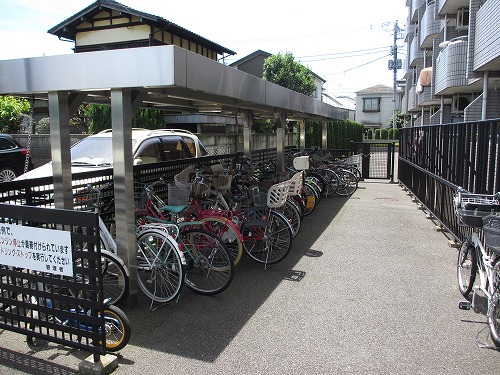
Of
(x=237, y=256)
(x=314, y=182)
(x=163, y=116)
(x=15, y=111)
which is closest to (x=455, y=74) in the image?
(x=314, y=182)

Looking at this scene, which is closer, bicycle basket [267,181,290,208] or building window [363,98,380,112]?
bicycle basket [267,181,290,208]

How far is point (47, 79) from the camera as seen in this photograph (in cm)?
371

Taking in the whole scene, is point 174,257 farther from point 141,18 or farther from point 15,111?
point 141,18

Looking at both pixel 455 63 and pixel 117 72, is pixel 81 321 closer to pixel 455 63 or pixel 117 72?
pixel 117 72

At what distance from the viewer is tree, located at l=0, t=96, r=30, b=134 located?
54.3 feet

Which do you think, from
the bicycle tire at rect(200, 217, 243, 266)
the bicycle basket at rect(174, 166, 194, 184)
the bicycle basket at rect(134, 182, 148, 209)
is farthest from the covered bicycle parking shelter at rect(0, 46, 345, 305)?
the bicycle basket at rect(174, 166, 194, 184)

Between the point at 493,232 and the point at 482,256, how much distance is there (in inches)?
28.0

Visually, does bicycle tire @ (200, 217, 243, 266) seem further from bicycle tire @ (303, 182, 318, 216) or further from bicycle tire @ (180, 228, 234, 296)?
bicycle tire @ (303, 182, 318, 216)

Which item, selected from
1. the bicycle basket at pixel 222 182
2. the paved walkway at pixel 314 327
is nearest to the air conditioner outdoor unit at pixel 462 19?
the paved walkway at pixel 314 327

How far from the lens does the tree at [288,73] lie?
2602cm

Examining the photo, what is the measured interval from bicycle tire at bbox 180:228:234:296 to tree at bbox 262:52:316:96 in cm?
2259

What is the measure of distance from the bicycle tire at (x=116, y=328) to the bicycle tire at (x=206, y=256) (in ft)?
3.71

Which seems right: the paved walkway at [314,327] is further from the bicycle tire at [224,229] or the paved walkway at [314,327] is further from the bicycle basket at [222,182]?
the bicycle basket at [222,182]

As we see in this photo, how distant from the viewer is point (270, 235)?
210 inches
